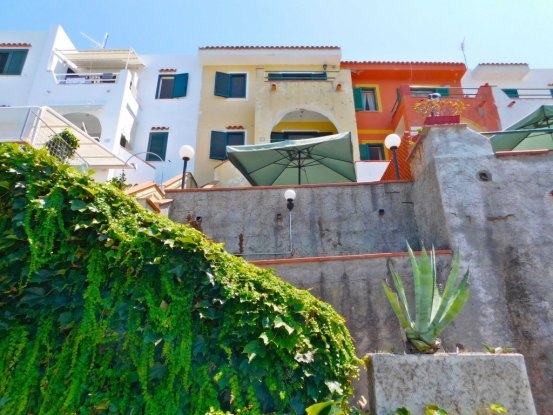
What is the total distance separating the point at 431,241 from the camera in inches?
263

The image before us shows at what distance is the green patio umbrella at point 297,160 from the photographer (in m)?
10.2

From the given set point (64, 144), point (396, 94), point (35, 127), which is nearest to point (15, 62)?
point (35, 127)

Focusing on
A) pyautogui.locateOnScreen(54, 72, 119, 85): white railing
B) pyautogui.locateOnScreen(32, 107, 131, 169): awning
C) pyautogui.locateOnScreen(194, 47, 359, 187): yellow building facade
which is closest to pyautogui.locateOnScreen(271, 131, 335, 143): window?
pyautogui.locateOnScreen(194, 47, 359, 187): yellow building facade

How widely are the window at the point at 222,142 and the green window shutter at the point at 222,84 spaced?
2142 mm

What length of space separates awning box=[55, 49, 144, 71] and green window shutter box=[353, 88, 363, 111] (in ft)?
34.9

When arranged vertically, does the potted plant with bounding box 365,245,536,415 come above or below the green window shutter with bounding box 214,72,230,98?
below

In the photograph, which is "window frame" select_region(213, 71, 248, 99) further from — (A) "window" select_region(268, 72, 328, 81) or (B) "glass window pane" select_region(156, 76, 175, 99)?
(B) "glass window pane" select_region(156, 76, 175, 99)

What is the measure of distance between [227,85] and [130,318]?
16393 mm

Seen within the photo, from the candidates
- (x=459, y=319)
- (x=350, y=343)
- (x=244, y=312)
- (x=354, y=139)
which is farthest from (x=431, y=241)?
(x=354, y=139)

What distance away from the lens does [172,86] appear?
1870 cm

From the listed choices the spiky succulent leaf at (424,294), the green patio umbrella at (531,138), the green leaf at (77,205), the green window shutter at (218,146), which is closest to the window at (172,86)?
the green window shutter at (218,146)

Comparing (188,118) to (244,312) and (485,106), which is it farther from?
(244,312)

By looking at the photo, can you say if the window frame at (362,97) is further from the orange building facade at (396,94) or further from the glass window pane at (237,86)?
the glass window pane at (237,86)

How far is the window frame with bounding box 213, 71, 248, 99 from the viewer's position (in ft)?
59.7
